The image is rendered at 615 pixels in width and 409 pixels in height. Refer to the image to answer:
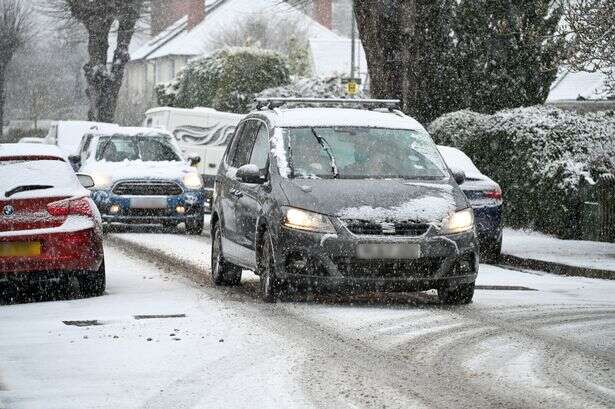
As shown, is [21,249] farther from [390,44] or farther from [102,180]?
[390,44]

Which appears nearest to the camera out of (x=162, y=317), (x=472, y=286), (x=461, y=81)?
(x=162, y=317)

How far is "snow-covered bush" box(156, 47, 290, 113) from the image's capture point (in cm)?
5116

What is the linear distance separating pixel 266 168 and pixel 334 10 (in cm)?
12465

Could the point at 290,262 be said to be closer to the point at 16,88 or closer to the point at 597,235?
the point at 597,235

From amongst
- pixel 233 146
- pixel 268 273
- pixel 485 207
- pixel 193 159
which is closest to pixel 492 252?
pixel 485 207

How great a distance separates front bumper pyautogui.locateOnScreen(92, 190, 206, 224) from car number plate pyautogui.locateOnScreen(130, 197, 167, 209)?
0.04 m

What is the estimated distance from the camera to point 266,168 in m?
13.3

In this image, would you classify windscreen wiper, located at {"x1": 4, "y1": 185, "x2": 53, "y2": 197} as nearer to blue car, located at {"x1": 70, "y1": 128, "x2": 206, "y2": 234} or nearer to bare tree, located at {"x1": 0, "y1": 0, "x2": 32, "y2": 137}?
blue car, located at {"x1": 70, "y1": 128, "x2": 206, "y2": 234}

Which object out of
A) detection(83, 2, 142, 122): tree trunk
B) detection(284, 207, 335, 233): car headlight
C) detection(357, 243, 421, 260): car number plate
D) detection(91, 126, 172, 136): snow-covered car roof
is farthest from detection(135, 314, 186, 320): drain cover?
detection(83, 2, 142, 122): tree trunk

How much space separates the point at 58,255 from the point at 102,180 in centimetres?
1016

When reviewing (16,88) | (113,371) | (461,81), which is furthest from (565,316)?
(16,88)

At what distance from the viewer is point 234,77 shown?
51281 mm

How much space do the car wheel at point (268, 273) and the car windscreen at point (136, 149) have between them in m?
11.7

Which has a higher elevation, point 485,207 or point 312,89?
point 312,89
